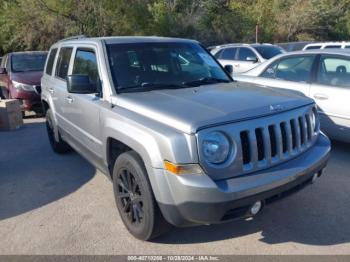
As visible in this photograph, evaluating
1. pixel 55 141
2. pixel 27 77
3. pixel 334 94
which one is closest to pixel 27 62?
pixel 27 77

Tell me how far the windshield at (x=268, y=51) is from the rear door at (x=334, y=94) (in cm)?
643

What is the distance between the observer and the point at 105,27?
2258cm

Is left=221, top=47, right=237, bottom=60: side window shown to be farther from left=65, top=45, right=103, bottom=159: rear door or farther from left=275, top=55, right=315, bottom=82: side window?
left=65, top=45, right=103, bottom=159: rear door

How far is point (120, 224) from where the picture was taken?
4035mm

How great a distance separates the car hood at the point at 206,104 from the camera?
10.3ft

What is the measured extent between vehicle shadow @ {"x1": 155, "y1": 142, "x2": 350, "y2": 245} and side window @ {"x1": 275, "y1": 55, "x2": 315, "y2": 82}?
2.35 meters

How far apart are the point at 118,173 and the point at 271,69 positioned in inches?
167

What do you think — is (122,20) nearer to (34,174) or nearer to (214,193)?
(34,174)

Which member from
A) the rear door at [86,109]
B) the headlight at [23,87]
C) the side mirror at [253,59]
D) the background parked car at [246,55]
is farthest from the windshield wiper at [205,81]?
the side mirror at [253,59]

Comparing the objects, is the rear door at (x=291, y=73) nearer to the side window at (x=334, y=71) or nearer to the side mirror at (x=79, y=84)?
the side window at (x=334, y=71)

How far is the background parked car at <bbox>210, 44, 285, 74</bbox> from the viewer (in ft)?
40.4

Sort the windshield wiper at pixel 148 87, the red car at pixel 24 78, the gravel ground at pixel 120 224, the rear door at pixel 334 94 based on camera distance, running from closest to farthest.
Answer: the gravel ground at pixel 120 224
the windshield wiper at pixel 148 87
the rear door at pixel 334 94
the red car at pixel 24 78

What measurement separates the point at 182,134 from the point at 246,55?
10.3 meters

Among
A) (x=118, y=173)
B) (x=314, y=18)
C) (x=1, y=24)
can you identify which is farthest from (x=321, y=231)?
(x=314, y=18)
